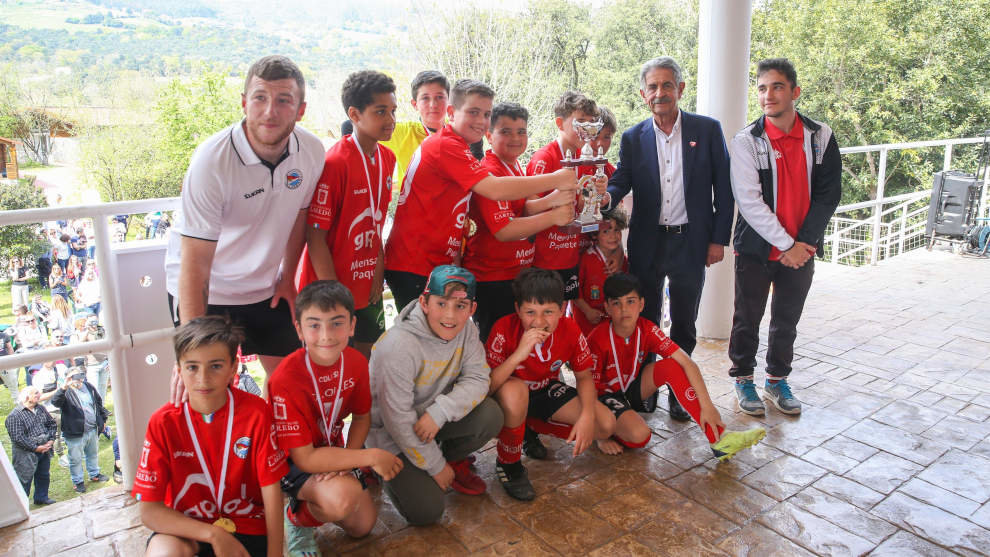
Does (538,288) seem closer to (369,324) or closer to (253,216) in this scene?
(369,324)

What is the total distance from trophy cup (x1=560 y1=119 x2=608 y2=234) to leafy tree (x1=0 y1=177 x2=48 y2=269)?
571cm

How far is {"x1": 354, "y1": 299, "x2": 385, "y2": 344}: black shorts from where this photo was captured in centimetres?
290

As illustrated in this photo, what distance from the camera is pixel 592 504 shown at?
106 inches

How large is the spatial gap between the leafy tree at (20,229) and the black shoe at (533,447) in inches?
223

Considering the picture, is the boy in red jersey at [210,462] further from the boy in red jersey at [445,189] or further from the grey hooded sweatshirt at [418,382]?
the boy in red jersey at [445,189]

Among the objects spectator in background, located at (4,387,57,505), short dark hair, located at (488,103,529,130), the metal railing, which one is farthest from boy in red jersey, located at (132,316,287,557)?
spectator in background, located at (4,387,57,505)

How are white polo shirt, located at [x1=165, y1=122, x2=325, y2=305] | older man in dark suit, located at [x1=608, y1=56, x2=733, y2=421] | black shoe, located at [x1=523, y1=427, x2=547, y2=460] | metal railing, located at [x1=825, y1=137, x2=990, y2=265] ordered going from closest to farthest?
white polo shirt, located at [x1=165, y1=122, x2=325, y2=305], black shoe, located at [x1=523, y1=427, x2=547, y2=460], older man in dark suit, located at [x1=608, y1=56, x2=733, y2=421], metal railing, located at [x1=825, y1=137, x2=990, y2=265]

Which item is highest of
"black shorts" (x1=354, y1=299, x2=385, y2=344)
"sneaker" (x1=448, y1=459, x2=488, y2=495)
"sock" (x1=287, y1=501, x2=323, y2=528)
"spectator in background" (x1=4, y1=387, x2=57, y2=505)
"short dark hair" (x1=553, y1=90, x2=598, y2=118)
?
"short dark hair" (x1=553, y1=90, x2=598, y2=118)

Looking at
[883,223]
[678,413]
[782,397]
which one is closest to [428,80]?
[678,413]

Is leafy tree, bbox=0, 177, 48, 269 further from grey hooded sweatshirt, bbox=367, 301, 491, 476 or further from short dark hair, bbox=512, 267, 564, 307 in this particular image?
short dark hair, bbox=512, 267, 564, 307

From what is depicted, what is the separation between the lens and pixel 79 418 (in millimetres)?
6730

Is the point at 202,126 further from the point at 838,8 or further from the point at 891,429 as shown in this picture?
the point at 891,429

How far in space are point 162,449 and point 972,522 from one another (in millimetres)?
2919

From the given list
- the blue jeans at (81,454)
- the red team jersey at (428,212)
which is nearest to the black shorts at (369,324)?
the red team jersey at (428,212)
